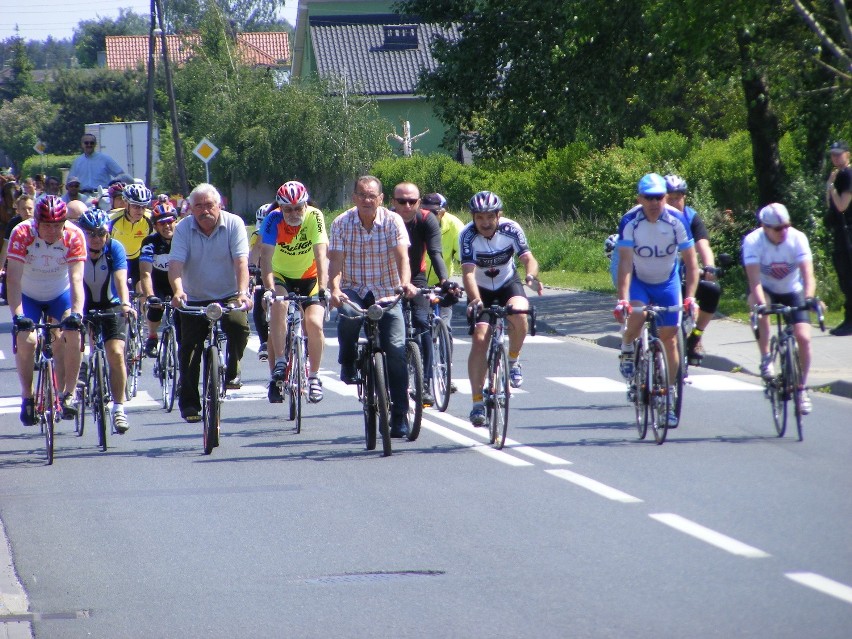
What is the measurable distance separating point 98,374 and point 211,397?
100cm

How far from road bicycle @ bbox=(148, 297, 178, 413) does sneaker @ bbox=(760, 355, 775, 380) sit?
5.01m

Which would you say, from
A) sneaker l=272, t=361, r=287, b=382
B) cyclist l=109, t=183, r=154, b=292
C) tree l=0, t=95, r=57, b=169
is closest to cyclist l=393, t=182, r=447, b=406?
sneaker l=272, t=361, r=287, b=382

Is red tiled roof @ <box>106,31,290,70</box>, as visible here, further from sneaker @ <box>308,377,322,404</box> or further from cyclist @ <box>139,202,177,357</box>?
sneaker @ <box>308,377,322,404</box>

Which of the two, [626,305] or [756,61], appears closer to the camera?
[626,305]

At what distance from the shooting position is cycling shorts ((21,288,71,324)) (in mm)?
10453

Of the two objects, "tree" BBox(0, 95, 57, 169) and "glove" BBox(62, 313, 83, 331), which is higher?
"tree" BBox(0, 95, 57, 169)

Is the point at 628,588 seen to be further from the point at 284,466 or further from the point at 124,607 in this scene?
the point at 284,466

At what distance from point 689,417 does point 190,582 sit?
20.4 feet

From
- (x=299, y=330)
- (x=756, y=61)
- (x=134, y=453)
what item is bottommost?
(x=134, y=453)

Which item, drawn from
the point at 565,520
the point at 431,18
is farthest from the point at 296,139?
the point at 565,520

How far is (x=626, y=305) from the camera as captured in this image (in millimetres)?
10359

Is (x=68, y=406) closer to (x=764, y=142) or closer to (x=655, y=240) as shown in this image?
(x=655, y=240)

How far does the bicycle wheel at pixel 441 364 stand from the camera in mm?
11930

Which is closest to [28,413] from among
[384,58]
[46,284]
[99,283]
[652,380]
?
[46,284]
